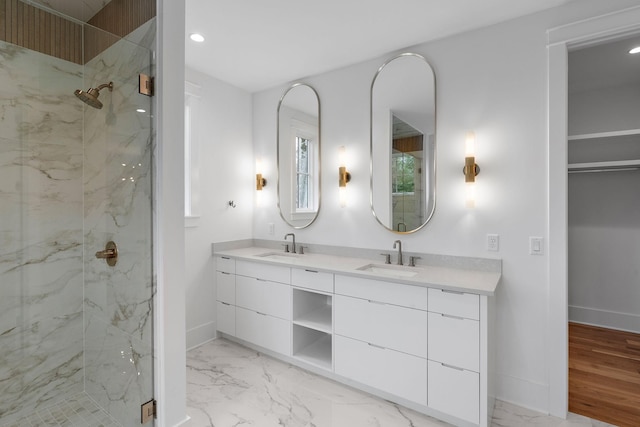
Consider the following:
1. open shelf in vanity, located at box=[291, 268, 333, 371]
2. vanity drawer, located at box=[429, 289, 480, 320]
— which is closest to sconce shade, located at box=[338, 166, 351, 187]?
open shelf in vanity, located at box=[291, 268, 333, 371]

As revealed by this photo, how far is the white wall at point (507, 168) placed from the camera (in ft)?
6.87

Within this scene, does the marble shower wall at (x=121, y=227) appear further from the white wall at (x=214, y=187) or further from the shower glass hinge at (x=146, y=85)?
the white wall at (x=214, y=187)

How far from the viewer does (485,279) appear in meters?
2.05

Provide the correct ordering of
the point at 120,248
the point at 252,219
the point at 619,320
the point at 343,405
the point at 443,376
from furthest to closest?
the point at 252,219 < the point at 619,320 < the point at 343,405 < the point at 443,376 < the point at 120,248

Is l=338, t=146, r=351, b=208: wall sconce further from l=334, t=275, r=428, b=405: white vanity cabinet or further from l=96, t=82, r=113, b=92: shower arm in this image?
l=96, t=82, r=113, b=92: shower arm

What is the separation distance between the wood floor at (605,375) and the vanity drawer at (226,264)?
8.98ft

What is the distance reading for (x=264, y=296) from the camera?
2.78m

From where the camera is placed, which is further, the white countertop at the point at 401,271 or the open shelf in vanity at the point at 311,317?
the open shelf in vanity at the point at 311,317

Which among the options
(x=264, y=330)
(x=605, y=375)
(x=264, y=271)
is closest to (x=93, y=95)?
(x=264, y=271)

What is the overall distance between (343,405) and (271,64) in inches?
111

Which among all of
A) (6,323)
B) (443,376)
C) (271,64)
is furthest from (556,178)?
(6,323)

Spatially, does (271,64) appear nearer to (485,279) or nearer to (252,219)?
(252,219)

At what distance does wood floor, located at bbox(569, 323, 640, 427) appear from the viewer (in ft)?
6.71

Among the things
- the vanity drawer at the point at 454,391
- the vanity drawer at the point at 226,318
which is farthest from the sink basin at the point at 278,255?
the vanity drawer at the point at 454,391
